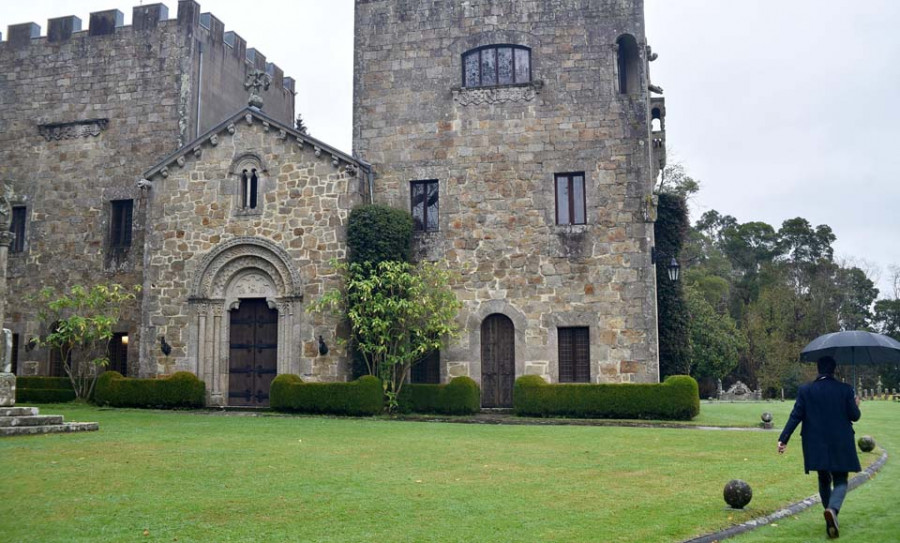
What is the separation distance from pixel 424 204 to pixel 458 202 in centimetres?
107

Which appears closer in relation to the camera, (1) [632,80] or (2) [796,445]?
(2) [796,445]

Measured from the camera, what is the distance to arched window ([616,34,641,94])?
2477 centimetres

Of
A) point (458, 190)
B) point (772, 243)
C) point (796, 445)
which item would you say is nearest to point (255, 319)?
point (458, 190)

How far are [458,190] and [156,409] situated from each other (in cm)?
1013

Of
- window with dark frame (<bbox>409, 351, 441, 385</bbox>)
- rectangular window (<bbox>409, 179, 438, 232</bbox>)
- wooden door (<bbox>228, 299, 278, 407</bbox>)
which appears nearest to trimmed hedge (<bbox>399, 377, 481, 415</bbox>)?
window with dark frame (<bbox>409, 351, 441, 385</bbox>)

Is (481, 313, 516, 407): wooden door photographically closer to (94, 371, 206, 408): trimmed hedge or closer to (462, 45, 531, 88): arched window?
(462, 45, 531, 88): arched window

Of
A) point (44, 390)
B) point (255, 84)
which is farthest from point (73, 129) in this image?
point (44, 390)

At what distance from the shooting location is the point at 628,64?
25.3 metres

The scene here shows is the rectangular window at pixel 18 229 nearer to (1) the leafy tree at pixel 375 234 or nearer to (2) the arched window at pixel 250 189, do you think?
(2) the arched window at pixel 250 189

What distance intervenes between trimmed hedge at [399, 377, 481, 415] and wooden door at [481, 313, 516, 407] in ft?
3.15

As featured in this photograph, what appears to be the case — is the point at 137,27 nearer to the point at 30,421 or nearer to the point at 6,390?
the point at 6,390

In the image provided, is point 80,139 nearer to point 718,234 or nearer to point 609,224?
point 609,224

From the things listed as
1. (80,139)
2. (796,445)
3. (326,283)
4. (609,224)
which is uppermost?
(80,139)

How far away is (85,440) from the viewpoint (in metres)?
14.3
